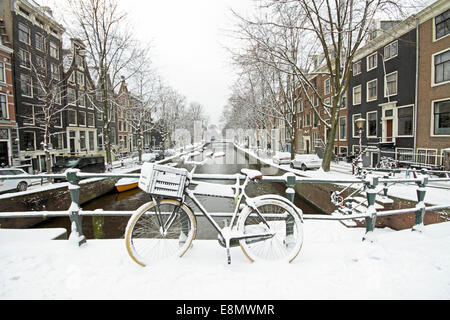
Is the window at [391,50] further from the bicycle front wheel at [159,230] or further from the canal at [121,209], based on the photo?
the bicycle front wheel at [159,230]

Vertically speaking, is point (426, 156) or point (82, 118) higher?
point (82, 118)

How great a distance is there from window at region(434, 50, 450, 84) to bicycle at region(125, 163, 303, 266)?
17622 millimetres

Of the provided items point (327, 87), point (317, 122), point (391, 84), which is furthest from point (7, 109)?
point (317, 122)

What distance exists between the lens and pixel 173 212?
8.42 feet

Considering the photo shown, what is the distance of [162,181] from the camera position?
243 cm

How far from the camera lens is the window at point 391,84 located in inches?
708

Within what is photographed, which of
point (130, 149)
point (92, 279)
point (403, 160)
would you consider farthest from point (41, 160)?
point (403, 160)

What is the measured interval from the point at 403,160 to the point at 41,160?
3099 centimetres

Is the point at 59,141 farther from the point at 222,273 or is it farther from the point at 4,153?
the point at 222,273

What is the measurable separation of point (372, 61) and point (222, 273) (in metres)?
24.4

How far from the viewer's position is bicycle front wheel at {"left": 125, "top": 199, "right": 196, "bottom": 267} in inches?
97.1

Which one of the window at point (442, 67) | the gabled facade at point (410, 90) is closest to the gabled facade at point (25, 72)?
the gabled facade at point (410, 90)
